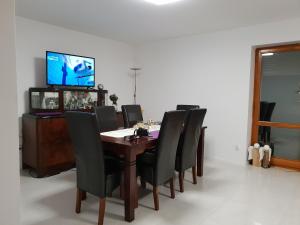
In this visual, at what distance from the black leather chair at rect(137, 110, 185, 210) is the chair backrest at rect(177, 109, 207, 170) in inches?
9.0

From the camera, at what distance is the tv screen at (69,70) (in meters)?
3.73

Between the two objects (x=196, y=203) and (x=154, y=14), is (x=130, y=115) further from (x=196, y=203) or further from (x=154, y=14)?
(x=196, y=203)

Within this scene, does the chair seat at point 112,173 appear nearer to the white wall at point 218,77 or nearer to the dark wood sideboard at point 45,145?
the dark wood sideboard at point 45,145

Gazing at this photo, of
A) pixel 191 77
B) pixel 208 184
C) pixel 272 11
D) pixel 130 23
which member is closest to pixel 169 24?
pixel 130 23

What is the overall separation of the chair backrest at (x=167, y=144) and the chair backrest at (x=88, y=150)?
0.60 meters

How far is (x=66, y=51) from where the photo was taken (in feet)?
13.7

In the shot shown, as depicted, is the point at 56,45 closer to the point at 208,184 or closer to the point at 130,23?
the point at 130,23

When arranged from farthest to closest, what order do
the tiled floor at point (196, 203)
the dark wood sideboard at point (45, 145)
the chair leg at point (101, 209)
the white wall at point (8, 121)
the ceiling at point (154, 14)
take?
the dark wood sideboard at point (45, 145)
the ceiling at point (154, 14)
the tiled floor at point (196, 203)
the chair leg at point (101, 209)
the white wall at point (8, 121)

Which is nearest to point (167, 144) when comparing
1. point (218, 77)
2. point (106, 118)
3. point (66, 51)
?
point (106, 118)

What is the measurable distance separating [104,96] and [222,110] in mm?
2253

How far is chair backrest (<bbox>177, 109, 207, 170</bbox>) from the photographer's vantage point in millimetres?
2770

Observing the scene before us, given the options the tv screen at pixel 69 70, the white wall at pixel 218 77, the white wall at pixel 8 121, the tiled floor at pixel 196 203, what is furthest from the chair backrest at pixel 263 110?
the white wall at pixel 8 121

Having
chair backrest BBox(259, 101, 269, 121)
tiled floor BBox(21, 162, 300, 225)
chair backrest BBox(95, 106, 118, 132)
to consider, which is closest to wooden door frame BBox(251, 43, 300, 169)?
chair backrest BBox(259, 101, 269, 121)

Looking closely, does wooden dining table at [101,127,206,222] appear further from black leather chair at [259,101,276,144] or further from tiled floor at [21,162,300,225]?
black leather chair at [259,101,276,144]
